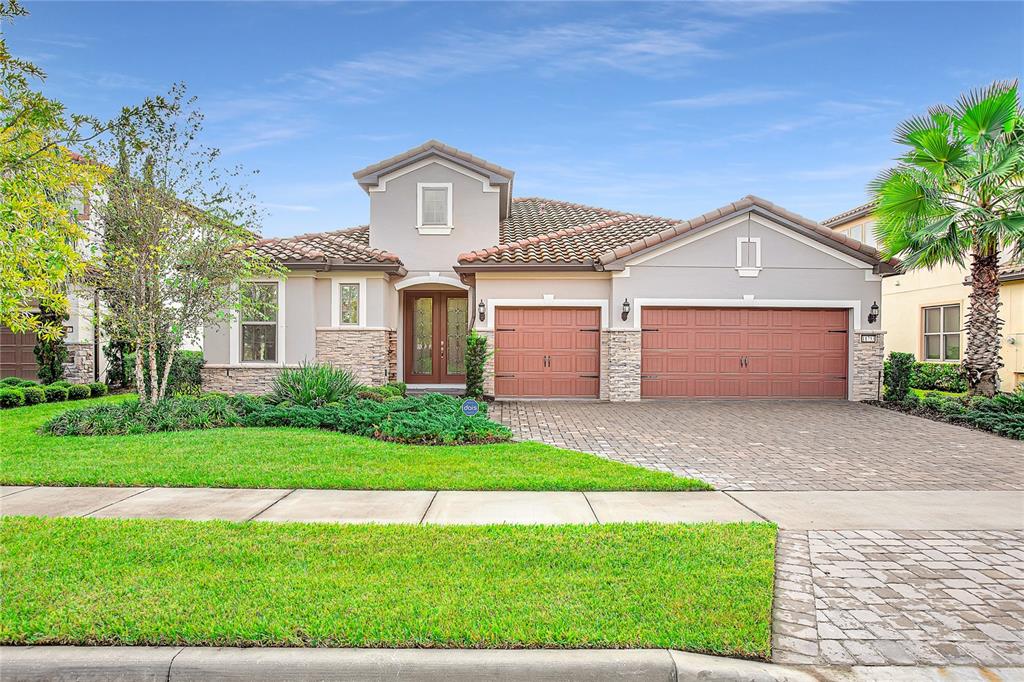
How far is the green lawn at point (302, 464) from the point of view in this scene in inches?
262

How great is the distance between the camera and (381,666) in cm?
309

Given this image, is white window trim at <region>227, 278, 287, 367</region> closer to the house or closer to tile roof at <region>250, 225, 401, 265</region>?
the house

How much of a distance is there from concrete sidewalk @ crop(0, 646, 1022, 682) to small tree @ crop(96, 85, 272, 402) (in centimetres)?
904

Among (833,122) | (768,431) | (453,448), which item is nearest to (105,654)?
(453,448)

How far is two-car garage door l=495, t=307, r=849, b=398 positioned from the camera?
50.5ft

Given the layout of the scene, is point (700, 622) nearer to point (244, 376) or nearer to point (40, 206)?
point (40, 206)

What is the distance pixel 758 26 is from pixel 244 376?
47.8ft

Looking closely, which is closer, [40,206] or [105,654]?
[105,654]

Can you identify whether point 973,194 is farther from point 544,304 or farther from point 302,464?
point 302,464

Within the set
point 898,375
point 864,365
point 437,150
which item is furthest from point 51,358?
point 898,375

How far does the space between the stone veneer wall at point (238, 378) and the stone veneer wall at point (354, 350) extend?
130 cm

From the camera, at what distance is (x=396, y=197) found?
17.2m

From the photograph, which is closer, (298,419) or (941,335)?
(298,419)

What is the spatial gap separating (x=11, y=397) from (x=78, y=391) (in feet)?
5.73
